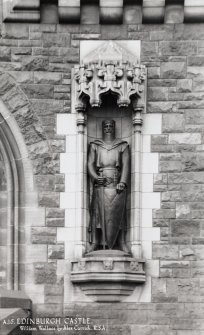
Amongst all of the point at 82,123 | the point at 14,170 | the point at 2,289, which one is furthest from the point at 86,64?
the point at 2,289

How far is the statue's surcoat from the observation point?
13266mm

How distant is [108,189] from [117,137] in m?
0.75

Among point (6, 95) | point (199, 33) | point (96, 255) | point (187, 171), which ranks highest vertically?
point (199, 33)

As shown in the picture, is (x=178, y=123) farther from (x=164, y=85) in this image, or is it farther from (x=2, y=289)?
(x=2, y=289)

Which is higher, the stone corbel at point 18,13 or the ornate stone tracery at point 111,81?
the stone corbel at point 18,13

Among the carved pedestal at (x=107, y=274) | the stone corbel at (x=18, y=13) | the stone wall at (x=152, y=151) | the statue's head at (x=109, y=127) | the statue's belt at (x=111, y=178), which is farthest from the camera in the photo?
the stone corbel at (x=18, y=13)

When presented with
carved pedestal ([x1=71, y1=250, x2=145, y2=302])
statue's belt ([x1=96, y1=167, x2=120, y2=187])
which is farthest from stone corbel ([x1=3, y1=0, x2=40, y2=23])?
carved pedestal ([x1=71, y1=250, x2=145, y2=302])

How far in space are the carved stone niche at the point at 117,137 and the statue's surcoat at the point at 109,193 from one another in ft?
0.18

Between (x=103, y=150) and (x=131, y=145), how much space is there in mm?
381

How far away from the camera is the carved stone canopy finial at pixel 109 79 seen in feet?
43.5

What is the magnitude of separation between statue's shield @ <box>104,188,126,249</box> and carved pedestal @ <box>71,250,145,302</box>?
0.69 feet

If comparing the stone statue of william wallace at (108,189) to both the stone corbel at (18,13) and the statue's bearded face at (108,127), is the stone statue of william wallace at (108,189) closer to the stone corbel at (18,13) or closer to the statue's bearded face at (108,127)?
the statue's bearded face at (108,127)

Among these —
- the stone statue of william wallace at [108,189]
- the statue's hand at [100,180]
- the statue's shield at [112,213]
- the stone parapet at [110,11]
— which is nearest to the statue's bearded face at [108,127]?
the stone statue of william wallace at [108,189]

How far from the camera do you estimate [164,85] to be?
13555 mm
